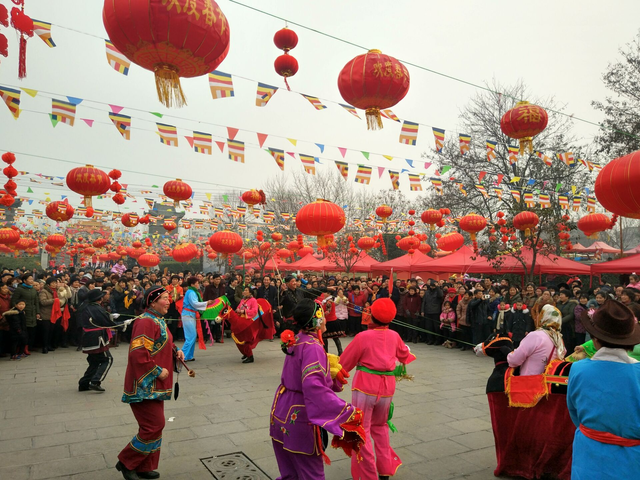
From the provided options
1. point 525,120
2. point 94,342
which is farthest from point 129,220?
point 525,120

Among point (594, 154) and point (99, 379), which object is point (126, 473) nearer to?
point (99, 379)

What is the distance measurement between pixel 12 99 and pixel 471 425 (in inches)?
324

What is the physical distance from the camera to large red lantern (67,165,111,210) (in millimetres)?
8266

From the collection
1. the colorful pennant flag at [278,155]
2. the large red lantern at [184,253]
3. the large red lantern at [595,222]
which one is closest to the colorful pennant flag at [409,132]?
the colorful pennant flag at [278,155]

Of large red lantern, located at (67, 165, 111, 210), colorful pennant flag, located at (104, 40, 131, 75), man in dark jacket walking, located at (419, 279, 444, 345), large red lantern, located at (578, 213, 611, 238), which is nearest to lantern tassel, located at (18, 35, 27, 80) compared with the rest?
colorful pennant flag, located at (104, 40, 131, 75)

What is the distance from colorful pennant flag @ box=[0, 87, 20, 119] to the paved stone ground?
4355 millimetres

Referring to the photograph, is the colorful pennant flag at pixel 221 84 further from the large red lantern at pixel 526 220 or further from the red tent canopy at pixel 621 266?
the red tent canopy at pixel 621 266

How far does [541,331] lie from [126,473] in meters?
3.88

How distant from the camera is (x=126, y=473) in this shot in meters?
3.81

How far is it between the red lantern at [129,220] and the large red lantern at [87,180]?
32.3 ft

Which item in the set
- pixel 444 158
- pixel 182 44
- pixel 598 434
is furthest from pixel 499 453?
pixel 444 158

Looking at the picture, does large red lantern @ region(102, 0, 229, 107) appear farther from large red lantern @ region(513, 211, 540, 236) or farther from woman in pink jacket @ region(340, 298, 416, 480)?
large red lantern @ region(513, 211, 540, 236)

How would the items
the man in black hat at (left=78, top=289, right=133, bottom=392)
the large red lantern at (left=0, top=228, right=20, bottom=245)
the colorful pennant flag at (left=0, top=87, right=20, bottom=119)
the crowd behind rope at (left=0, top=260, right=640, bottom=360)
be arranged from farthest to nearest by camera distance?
the large red lantern at (left=0, top=228, right=20, bottom=245), the crowd behind rope at (left=0, top=260, right=640, bottom=360), the colorful pennant flag at (left=0, top=87, right=20, bottom=119), the man in black hat at (left=78, top=289, right=133, bottom=392)

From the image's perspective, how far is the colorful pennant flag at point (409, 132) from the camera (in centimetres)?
838
